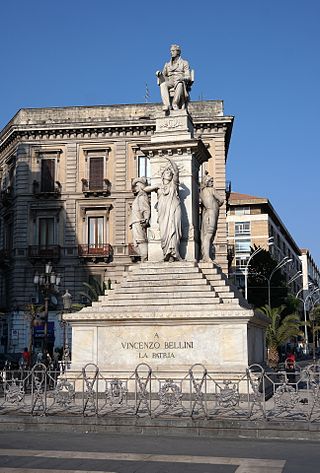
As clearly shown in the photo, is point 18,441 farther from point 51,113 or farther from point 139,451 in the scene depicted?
point 51,113

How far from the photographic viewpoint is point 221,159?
150ft

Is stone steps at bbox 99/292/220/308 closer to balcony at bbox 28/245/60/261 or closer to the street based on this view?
the street

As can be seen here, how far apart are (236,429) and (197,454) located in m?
2.01

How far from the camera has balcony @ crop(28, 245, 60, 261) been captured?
46.1 metres

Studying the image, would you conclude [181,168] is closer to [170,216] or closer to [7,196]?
[170,216]

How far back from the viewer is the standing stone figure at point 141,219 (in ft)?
58.5

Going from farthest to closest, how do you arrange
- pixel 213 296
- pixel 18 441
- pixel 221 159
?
pixel 221 159, pixel 213 296, pixel 18 441

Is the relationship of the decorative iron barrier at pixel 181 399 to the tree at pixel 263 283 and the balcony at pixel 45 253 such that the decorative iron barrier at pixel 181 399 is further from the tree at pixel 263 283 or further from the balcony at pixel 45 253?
the tree at pixel 263 283

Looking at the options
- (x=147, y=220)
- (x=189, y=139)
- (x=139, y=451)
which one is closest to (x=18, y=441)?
(x=139, y=451)

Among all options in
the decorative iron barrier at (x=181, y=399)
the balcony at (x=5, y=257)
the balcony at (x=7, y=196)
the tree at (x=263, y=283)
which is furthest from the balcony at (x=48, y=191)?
the decorative iron barrier at (x=181, y=399)

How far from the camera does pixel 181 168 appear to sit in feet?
58.7

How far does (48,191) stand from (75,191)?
88.2 inches

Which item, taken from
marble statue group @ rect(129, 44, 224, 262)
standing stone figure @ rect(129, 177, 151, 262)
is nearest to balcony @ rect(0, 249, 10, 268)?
marble statue group @ rect(129, 44, 224, 262)

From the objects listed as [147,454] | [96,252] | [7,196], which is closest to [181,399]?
[147,454]
